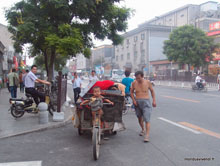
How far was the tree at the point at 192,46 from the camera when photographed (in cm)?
3516

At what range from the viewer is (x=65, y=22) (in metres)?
12.3

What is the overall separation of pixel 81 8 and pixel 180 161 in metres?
9.09

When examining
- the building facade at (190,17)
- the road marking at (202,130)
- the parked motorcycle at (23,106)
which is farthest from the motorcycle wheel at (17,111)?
the building facade at (190,17)

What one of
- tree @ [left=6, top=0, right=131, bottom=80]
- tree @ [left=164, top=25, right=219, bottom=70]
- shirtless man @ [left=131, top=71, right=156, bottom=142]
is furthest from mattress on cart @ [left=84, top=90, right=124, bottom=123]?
tree @ [left=164, top=25, right=219, bottom=70]

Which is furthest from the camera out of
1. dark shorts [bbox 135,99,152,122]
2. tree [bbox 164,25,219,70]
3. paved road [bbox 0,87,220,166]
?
tree [bbox 164,25,219,70]

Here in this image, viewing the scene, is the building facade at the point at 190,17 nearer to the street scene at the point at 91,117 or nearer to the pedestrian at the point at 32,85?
the street scene at the point at 91,117

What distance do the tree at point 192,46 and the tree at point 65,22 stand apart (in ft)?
79.8

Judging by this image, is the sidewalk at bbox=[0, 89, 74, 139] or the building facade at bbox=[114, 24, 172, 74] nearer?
the sidewalk at bbox=[0, 89, 74, 139]

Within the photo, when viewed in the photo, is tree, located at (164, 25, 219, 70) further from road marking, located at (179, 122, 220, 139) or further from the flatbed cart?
the flatbed cart

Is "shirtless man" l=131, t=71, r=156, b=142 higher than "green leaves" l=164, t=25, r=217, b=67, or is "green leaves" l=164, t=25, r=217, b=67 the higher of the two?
"green leaves" l=164, t=25, r=217, b=67

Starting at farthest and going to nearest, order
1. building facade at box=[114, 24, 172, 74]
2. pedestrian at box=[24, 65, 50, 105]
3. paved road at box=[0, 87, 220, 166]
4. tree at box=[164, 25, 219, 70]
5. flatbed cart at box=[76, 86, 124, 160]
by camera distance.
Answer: building facade at box=[114, 24, 172, 74] → tree at box=[164, 25, 219, 70] → pedestrian at box=[24, 65, 50, 105] → flatbed cart at box=[76, 86, 124, 160] → paved road at box=[0, 87, 220, 166]

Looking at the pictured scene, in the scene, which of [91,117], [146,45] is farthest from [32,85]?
[146,45]

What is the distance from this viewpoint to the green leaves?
3516cm

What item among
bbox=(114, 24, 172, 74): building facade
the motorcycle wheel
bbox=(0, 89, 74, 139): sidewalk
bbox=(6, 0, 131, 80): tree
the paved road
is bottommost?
the paved road
